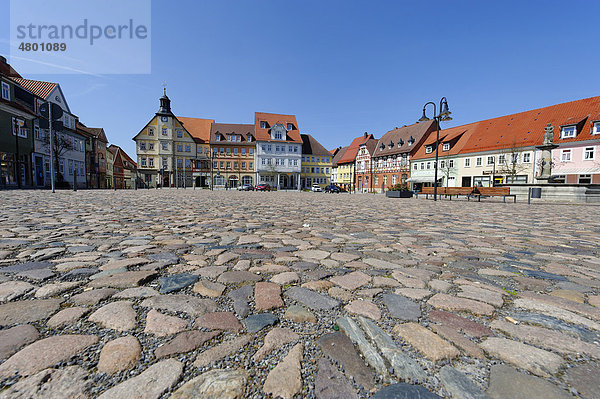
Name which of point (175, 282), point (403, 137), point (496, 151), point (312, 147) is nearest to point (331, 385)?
point (175, 282)

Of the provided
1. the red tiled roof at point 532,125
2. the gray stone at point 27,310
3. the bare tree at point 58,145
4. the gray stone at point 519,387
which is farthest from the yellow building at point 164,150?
the gray stone at point 519,387

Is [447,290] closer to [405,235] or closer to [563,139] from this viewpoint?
[405,235]

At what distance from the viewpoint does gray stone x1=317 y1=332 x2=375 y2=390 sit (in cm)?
114

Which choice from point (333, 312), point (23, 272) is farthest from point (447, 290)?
point (23, 272)

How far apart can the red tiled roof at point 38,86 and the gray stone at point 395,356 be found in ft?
132

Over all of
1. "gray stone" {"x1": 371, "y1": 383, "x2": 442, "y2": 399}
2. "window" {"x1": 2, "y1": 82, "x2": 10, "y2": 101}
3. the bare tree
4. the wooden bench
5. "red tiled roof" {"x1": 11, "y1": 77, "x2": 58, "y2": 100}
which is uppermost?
"red tiled roof" {"x1": 11, "y1": 77, "x2": 58, "y2": 100}

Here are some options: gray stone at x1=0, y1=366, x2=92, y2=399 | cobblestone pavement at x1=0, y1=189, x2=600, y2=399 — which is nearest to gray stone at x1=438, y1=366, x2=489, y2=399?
cobblestone pavement at x1=0, y1=189, x2=600, y2=399

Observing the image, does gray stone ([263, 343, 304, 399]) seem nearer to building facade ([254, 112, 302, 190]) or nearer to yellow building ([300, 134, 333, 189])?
building facade ([254, 112, 302, 190])

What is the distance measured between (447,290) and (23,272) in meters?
3.39

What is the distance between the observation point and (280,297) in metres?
1.90

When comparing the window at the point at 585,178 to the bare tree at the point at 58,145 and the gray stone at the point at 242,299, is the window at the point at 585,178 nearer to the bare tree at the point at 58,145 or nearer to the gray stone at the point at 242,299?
Result: the gray stone at the point at 242,299

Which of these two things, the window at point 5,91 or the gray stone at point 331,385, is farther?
the window at point 5,91

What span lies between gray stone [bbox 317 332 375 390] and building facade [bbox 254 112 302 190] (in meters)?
54.6

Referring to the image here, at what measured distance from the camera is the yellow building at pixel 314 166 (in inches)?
2403
